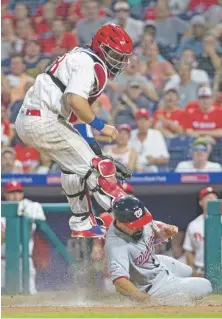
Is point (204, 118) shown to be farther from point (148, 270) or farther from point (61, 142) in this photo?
point (61, 142)

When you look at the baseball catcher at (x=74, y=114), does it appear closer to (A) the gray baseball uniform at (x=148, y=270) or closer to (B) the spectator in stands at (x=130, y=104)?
(A) the gray baseball uniform at (x=148, y=270)

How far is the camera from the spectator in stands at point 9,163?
42.1ft

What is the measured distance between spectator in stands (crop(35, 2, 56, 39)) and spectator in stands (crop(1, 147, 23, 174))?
10.5 feet

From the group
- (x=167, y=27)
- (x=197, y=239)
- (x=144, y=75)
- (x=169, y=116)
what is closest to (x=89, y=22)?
(x=167, y=27)

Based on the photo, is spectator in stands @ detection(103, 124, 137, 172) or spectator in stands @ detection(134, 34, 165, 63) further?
spectator in stands @ detection(134, 34, 165, 63)

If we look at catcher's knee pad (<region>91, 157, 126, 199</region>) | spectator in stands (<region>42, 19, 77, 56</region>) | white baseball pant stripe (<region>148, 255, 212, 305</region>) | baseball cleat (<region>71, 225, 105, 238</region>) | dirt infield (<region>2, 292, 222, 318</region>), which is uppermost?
spectator in stands (<region>42, 19, 77, 56</region>)

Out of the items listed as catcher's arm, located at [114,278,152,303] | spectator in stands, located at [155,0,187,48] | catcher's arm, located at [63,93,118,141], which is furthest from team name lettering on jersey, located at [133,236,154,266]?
spectator in stands, located at [155,0,187,48]

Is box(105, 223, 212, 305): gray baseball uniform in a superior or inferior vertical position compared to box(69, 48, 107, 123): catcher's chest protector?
inferior

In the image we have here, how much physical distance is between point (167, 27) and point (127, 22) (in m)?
0.69

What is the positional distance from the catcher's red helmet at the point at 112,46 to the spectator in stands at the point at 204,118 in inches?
188

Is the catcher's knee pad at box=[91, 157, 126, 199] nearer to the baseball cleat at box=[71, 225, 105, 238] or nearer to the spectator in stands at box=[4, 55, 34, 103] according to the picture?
the baseball cleat at box=[71, 225, 105, 238]

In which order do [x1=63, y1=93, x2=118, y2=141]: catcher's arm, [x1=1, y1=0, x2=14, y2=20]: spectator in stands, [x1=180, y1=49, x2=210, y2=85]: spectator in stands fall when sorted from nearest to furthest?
[x1=63, y1=93, x2=118, y2=141]: catcher's arm, [x1=180, y1=49, x2=210, y2=85]: spectator in stands, [x1=1, y1=0, x2=14, y2=20]: spectator in stands

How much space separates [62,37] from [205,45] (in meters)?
2.47

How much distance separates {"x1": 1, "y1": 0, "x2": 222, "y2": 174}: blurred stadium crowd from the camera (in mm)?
12656
